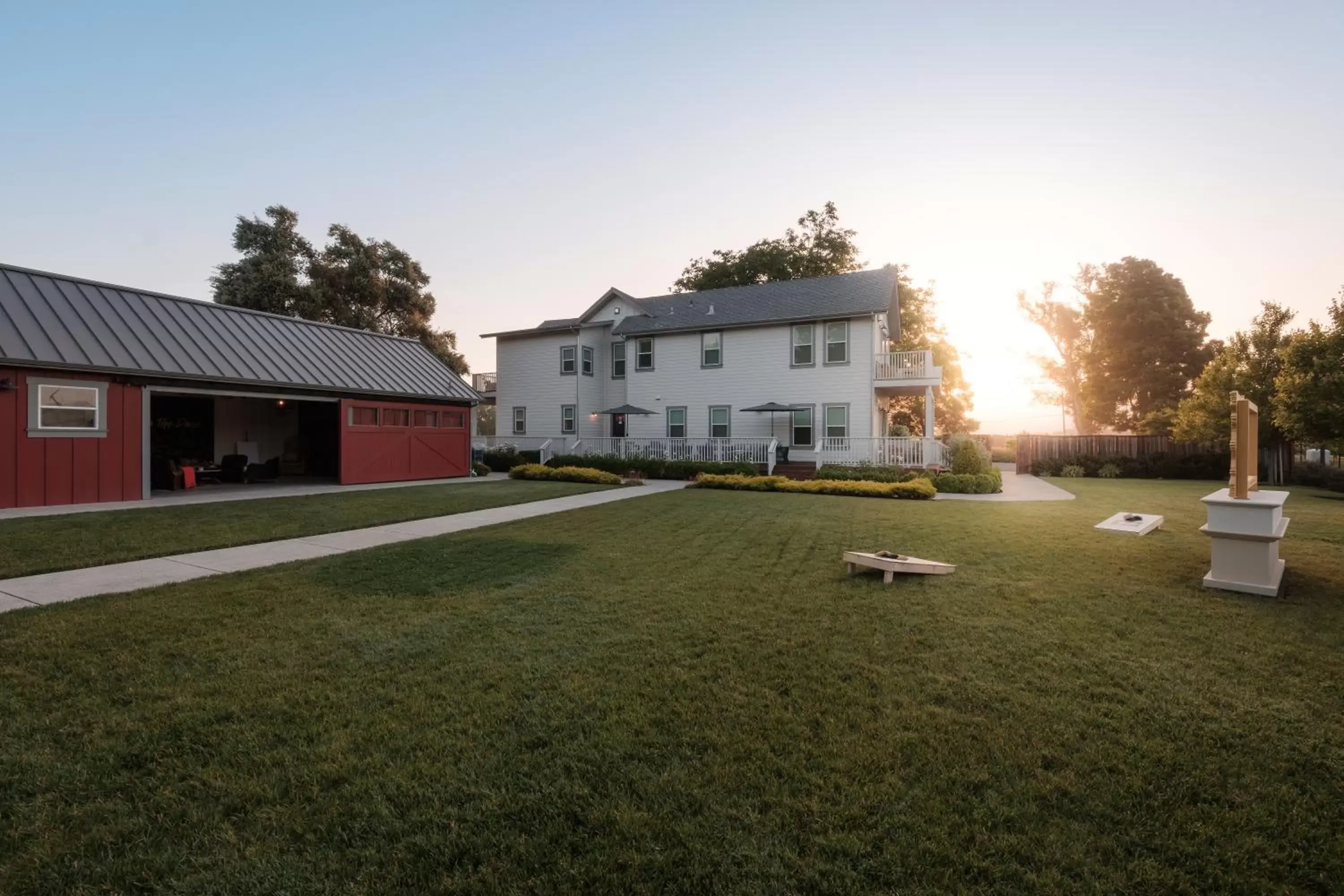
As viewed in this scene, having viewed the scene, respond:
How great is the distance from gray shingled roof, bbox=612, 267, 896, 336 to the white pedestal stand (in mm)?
16376

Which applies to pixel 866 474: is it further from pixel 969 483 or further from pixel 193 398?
pixel 193 398

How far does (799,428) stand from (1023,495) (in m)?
8.75

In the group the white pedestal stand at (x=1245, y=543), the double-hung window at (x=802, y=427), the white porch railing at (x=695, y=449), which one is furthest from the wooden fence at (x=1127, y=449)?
the white pedestal stand at (x=1245, y=543)

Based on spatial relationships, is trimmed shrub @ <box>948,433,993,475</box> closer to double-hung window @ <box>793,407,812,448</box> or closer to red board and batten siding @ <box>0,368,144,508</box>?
double-hung window @ <box>793,407,812,448</box>

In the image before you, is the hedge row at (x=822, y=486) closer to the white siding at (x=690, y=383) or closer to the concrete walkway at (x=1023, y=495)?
the concrete walkway at (x=1023, y=495)

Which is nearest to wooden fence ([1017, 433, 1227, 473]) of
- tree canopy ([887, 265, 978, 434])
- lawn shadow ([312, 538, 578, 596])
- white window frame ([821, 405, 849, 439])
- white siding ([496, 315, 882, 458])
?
tree canopy ([887, 265, 978, 434])

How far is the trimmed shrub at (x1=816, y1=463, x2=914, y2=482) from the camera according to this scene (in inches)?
669

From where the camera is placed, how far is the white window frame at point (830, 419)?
21.5 metres

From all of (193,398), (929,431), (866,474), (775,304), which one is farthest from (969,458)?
(193,398)

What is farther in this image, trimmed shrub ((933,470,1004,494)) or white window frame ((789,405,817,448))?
white window frame ((789,405,817,448))

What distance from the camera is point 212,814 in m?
2.17

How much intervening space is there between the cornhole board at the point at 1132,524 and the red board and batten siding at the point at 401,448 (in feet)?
57.8

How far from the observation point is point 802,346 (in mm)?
22422

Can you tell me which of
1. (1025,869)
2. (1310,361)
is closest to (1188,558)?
(1025,869)
